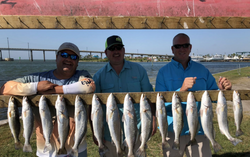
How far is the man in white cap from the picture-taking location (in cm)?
251

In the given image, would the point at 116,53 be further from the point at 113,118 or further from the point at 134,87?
the point at 113,118

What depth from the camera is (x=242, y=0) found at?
2.63 meters

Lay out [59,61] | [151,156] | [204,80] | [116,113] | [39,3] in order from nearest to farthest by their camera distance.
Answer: [39,3], [116,113], [59,61], [204,80], [151,156]

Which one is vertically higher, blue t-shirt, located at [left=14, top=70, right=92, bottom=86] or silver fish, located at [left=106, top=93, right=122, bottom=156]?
blue t-shirt, located at [left=14, top=70, right=92, bottom=86]

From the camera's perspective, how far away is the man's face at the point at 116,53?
10.8 feet

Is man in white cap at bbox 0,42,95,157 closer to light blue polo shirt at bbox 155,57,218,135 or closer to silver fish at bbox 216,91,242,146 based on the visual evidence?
light blue polo shirt at bbox 155,57,218,135

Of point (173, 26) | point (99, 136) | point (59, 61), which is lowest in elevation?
point (99, 136)

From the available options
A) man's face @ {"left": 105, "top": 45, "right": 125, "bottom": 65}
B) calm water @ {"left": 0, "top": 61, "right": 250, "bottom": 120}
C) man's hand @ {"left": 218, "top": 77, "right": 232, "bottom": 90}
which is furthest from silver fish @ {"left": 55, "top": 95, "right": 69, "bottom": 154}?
calm water @ {"left": 0, "top": 61, "right": 250, "bottom": 120}

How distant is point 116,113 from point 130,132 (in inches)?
15.0

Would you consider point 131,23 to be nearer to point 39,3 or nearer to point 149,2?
point 149,2

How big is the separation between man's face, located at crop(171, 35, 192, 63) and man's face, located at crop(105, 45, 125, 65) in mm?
1110

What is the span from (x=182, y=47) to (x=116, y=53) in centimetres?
134

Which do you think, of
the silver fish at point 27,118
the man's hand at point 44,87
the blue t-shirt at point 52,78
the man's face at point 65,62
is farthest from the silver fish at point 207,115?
the silver fish at point 27,118

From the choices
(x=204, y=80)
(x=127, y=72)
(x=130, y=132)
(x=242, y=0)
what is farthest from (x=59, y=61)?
(x=242, y=0)
